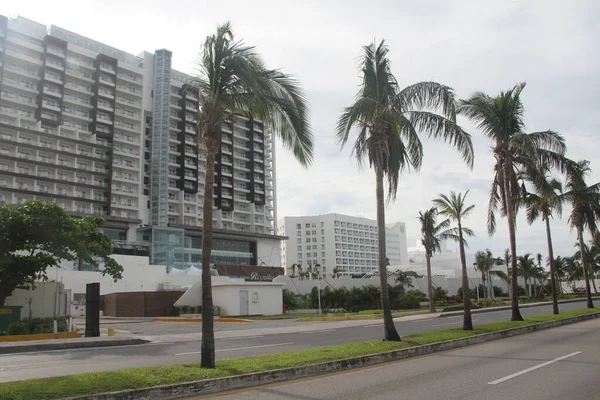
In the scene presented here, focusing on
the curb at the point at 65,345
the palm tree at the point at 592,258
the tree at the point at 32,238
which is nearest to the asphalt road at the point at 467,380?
the curb at the point at 65,345

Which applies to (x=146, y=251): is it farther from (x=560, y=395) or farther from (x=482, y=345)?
(x=560, y=395)

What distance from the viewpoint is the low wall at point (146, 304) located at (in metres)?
47.1

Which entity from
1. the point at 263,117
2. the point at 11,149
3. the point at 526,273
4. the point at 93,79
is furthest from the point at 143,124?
the point at 263,117

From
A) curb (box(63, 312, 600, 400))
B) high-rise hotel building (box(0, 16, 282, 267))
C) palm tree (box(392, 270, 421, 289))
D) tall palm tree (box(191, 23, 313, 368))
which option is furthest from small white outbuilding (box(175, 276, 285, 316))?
high-rise hotel building (box(0, 16, 282, 267))

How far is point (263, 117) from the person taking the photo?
12.0 metres

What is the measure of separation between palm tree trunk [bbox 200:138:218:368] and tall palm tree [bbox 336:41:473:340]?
5.97 m

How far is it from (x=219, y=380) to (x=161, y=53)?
10363cm

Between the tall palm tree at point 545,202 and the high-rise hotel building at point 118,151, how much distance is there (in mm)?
51485

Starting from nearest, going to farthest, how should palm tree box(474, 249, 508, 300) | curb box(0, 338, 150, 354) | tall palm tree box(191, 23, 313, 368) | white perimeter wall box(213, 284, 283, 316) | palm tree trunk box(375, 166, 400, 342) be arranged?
tall palm tree box(191, 23, 313, 368) → palm tree trunk box(375, 166, 400, 342) → curb box(0, 338, 150, 354) → white perimeter wall box(213, 284, 283, 316) → palm tree box(474, 249, 508, 300)

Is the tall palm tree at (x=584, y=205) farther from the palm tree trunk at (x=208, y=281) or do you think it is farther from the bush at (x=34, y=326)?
the bush at (x=34, y=326)

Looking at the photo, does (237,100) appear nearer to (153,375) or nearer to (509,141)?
(153,375)

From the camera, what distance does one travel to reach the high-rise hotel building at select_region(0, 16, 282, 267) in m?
Result: 84.1

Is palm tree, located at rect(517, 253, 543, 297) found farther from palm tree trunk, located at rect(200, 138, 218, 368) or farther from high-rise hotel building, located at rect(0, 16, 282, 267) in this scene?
palm tree trunk, located at rect(200, 138, 218, 368)

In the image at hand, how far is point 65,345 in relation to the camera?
1848 centimetres
